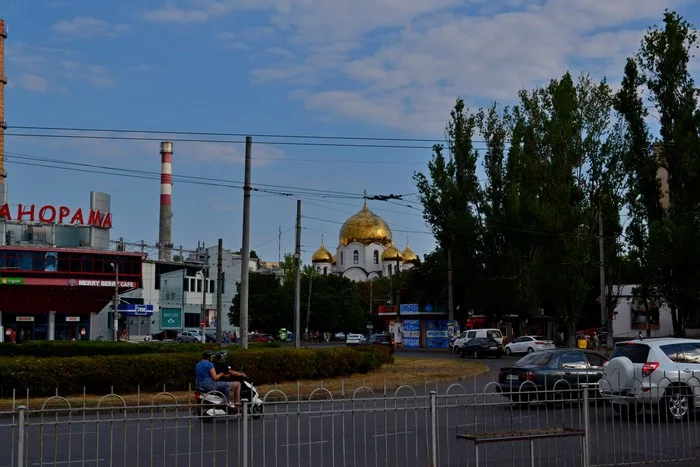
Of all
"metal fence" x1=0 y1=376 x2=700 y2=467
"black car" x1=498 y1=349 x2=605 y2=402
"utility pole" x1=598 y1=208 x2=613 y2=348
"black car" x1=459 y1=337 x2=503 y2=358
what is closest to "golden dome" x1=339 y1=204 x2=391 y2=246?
"black car" x1=459 y1=337 x2=503 y2=358

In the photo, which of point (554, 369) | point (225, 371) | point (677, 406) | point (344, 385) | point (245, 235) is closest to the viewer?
point (677, 406)

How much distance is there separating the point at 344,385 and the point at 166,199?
7078cm

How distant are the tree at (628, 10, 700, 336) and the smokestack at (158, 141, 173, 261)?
204 ft

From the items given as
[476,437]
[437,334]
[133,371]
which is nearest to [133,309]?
[437,334]

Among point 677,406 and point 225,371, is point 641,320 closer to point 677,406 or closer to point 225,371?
point 225,371

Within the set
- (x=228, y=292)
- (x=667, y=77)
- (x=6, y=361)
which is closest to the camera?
(x=6, y=361)

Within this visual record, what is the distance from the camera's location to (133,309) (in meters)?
86.6

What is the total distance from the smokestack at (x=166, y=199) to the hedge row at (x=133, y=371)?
6732 cm

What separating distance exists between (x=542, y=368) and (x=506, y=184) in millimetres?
37491

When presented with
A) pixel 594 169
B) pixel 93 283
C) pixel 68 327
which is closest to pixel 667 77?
pixel 594 169

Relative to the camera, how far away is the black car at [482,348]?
2035 inches

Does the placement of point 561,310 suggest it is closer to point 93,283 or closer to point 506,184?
point 506,184

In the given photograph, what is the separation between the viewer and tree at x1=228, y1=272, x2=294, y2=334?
9188 centimetres

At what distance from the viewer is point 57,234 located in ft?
258
